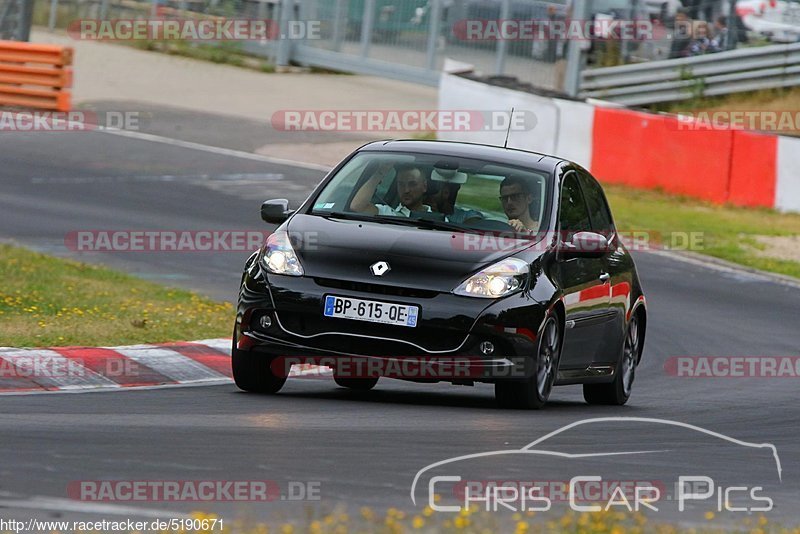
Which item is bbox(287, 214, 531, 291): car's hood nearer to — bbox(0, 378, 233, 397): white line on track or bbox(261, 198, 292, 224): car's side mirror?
bbox(261, 198, 292, 224): car's side mirror

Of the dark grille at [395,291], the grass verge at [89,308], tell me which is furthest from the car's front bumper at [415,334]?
the grass verge at [89,308]

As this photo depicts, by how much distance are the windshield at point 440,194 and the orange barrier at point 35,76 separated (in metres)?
17.5

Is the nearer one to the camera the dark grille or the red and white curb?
the dark grille

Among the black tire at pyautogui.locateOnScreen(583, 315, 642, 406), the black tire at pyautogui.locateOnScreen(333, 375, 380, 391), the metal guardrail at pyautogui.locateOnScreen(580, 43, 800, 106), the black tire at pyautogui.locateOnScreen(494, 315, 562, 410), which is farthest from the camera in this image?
the metal guardrail at pyautogui.locateOnScreen(580, 43, 800, 106)

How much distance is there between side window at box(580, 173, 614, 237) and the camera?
10750mm

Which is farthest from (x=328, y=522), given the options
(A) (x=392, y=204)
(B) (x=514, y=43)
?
(B) (x=514, y=43)

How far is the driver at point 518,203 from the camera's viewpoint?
9734mm

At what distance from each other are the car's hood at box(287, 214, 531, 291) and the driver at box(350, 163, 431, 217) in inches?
11.7

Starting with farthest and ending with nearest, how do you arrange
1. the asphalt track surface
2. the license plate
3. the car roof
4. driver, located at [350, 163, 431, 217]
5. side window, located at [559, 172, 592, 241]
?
the car roof
side window, located at [559, 172, 592, 241]
driver, located at [350, 163, 431, 217]
the license plate
the asphalt track surface

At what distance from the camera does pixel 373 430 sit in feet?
26.8

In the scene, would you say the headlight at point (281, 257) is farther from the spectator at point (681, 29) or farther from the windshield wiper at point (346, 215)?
the spectator at point (681, 29)

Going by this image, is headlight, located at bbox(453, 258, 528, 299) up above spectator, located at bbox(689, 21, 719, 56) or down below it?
below

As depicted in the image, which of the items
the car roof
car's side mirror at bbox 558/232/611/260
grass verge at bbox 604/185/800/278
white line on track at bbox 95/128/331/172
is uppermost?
the car roof

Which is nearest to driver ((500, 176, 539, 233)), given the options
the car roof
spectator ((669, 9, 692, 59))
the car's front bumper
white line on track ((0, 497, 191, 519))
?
the car roof
